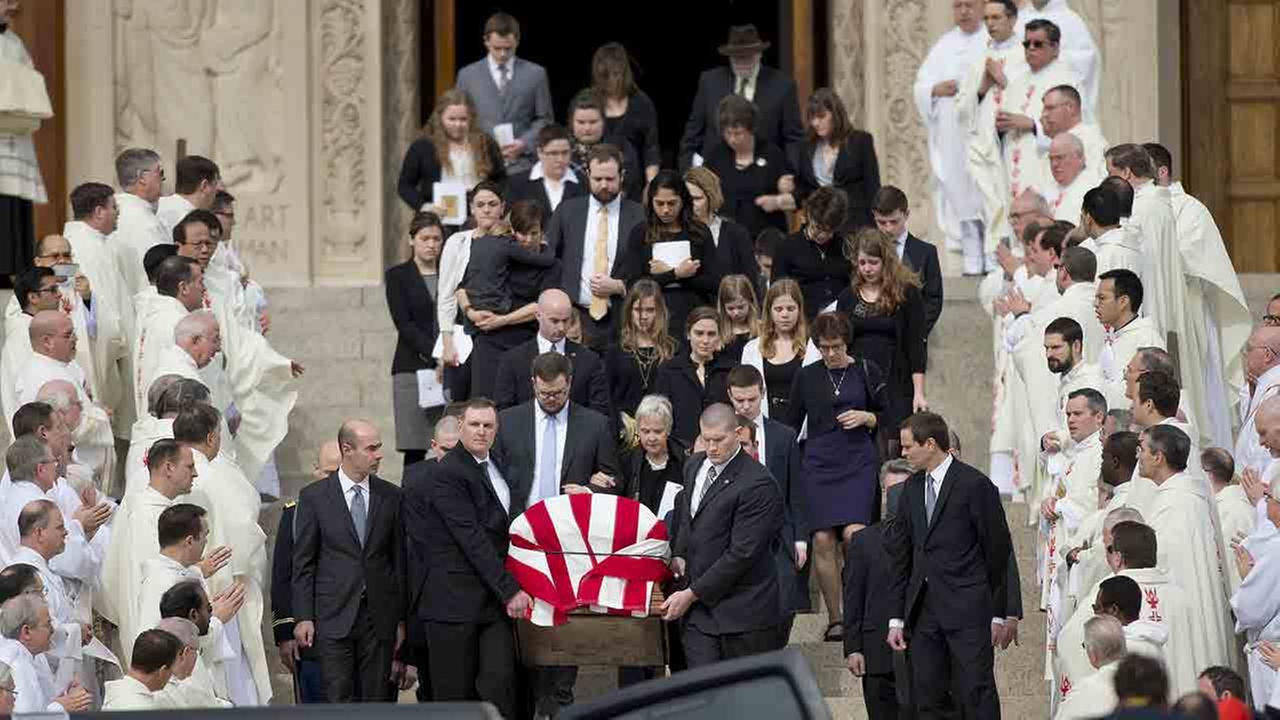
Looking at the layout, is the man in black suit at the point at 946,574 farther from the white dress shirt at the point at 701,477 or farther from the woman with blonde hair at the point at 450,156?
the woman with blonde hair at the point at 450,156

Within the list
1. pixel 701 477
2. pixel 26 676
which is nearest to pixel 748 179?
pixel 701 477

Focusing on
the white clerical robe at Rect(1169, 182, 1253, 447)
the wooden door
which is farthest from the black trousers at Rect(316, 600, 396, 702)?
the wooden door

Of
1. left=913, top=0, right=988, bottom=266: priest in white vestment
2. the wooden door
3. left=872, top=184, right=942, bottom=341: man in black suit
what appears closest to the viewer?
left=872, top=184, right=942, bottom=341: man in black suit

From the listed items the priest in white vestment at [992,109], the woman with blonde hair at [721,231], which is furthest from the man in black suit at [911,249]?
the priest in white vestment at [992,109]

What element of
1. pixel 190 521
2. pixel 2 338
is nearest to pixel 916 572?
pixel 190 521

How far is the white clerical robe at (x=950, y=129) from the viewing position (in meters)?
18.1

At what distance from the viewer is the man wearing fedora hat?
17.7 meters

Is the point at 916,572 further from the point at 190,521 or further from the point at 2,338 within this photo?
the point at 2,338

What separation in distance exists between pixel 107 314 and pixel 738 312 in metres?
3.39

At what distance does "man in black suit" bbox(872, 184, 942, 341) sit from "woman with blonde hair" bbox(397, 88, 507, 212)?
8.20 ft

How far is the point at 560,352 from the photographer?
558 inches

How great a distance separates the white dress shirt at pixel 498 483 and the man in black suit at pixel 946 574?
188 cm

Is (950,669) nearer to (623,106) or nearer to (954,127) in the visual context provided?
(623,106)

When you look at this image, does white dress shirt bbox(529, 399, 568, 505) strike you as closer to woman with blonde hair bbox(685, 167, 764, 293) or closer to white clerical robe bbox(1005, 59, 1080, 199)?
woman with blonde hair bbox(685, 167, 764, 293)
